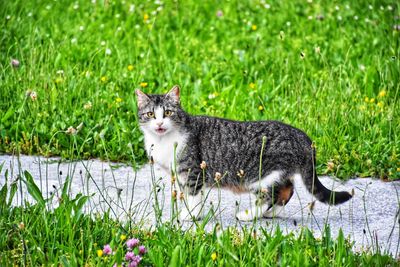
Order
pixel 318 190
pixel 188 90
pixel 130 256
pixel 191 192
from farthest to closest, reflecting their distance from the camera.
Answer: pixel 188 90
pixel 191 192
pixel 318 190
pixel 130 256

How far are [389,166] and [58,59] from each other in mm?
3615

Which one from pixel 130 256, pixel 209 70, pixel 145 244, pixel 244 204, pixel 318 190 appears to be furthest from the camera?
pixel 209 70

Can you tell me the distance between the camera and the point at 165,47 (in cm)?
948

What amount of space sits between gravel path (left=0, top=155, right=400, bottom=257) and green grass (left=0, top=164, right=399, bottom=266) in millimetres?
180

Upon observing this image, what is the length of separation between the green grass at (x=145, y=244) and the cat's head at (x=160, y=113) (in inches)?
41.4

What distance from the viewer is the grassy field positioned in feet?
16.1

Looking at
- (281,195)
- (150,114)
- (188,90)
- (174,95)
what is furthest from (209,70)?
(281,195)

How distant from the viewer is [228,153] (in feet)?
20.1

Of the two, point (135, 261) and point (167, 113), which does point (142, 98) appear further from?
point (135, 261)

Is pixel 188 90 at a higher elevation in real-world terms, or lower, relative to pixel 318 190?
higher

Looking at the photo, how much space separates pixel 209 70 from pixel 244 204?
2831mm

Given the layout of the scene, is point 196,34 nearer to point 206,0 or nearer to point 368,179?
point 206,0

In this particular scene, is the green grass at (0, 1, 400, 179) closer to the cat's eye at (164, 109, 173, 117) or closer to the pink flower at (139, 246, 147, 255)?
the cat's eye at (164, 109, 173, 117)

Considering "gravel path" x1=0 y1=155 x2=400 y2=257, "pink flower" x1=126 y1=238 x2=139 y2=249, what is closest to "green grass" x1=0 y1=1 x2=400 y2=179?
"gravel path" x1=0 y1=155 x2=400 y2=257
